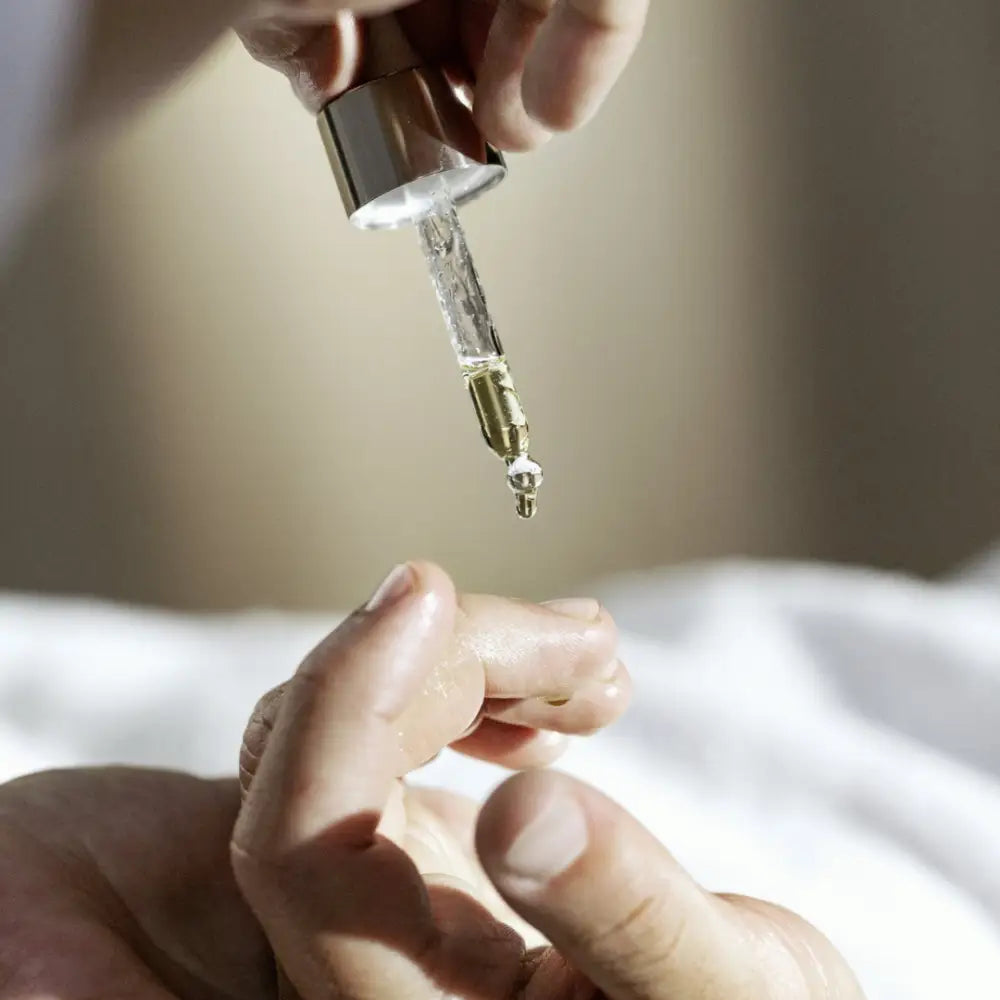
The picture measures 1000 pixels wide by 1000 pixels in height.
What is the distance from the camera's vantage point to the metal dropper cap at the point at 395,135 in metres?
0.34

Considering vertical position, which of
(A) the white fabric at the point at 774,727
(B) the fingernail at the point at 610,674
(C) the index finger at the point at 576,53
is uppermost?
(C) the index finger at the point at 576,53

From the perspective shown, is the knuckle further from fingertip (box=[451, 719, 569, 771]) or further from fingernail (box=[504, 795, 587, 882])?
fingertip (box=[451, 719, 569, 771])

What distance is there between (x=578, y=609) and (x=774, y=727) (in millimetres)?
203

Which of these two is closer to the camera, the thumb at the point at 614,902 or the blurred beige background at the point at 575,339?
the thumb at the point at 614,902

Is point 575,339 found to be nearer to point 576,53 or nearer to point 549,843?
point 576,53

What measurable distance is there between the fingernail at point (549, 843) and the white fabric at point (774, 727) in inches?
9.8

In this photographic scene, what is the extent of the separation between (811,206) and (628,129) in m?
0.12

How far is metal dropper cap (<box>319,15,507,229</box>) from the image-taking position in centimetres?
34

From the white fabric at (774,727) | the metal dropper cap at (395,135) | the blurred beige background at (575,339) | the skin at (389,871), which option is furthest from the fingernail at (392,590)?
the blurred beige background at (575,339)

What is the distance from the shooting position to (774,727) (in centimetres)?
59

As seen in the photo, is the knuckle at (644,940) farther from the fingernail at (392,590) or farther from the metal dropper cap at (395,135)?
the metal dropper cap at (395,135)

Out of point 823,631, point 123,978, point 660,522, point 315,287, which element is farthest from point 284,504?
point 123,978

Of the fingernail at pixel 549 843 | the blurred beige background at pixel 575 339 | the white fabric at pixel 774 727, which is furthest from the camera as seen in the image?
the blurred beige background at pixel 575 339

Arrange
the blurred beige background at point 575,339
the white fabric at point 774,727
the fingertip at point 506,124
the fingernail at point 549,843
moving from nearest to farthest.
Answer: the fingernail at point 549,843, the fingertip at point 506,124, the white fabric at point 774,727, the blurred beige background at point 575,339
